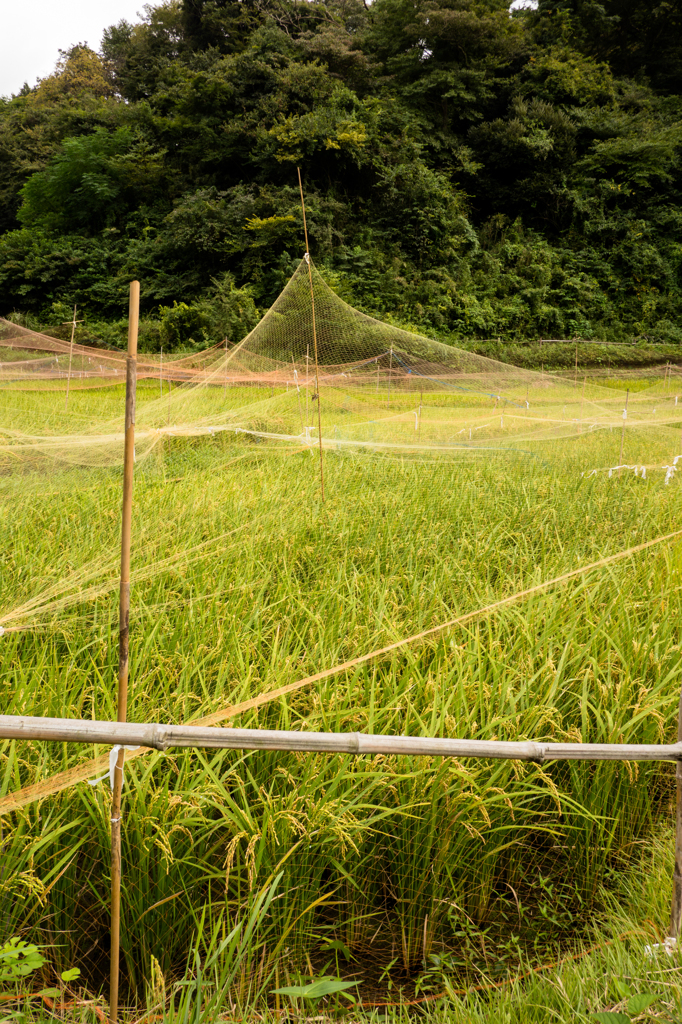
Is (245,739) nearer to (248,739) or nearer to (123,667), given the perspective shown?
(248,739)

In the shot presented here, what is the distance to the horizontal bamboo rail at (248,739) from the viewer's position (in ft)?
3.20

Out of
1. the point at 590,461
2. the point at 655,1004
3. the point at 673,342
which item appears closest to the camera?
the point at 655,1004

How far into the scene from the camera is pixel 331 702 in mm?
1714

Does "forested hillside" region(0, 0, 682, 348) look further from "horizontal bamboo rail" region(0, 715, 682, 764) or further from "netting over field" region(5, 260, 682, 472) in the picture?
"horizontal bamboo rail" region(0, 715, 682, 764)

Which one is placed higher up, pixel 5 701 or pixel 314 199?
pixel 314 199

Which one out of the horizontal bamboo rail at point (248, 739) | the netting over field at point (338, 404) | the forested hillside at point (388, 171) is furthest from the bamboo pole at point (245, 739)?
the forested hillside at point (388, 171)

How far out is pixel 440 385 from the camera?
17.1ft

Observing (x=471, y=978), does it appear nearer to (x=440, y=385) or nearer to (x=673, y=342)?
(x=440, y=385)

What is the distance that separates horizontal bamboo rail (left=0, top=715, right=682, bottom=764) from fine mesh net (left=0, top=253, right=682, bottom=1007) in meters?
0.27

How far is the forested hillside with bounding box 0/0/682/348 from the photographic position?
60.9 ft

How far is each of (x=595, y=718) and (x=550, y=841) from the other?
1.26 feet

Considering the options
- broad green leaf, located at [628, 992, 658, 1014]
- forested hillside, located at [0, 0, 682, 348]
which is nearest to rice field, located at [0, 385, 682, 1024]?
broad green leaf, located at [628, 992, 658, 1014]

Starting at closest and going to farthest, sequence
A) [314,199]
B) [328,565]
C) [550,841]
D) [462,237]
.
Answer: [550,841]
[328,565]
[314,199]
[462,237]

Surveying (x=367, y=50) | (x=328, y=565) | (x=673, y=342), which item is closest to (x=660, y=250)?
(x=673, y=342)
